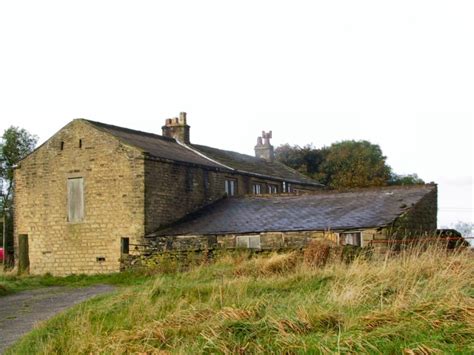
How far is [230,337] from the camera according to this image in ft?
29.1

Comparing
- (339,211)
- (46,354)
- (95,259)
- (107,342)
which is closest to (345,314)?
(107,342)

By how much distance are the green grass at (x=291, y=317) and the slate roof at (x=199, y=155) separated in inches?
644

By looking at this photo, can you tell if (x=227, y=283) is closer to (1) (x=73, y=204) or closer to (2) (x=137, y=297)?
(2) (x=137, y=297)

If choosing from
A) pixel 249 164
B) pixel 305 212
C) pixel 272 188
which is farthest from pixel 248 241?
pixel 249 164

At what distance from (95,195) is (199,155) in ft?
24.7

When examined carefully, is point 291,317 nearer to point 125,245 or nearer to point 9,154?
point 125,245

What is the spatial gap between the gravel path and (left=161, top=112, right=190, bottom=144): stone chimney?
16.1m

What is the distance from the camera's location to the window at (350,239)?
2494cm

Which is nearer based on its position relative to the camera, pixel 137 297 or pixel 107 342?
pixel 107 342

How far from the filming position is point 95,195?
2912cm

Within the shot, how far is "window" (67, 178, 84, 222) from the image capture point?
2947 cm

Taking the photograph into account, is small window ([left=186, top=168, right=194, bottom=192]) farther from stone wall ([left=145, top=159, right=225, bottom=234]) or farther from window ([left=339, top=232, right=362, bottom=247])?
window ([left=339, top=232, right=362, bottom=247])

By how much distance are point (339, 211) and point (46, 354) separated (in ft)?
62.8

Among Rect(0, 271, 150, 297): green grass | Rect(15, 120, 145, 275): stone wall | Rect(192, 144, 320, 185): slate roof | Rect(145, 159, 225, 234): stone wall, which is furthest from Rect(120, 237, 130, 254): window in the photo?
Rect(192, 144, 320, 185): slate roof
